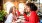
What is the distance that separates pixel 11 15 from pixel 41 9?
0.79ft

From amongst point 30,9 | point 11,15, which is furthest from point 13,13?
point 30,9

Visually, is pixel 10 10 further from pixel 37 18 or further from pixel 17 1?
pixel 37 18

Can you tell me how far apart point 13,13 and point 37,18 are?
0.19m

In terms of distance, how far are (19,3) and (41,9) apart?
0.18 metres

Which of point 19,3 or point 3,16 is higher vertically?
point 19,3

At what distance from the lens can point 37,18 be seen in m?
0.87

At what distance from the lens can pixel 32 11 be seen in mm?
876

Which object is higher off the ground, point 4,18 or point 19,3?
point 19,3

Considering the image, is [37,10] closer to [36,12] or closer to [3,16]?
[36,12]

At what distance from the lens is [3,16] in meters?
0.89

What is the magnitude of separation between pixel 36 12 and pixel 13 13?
0.18m

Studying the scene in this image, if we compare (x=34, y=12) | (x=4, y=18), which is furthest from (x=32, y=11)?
(x=4, y=18)

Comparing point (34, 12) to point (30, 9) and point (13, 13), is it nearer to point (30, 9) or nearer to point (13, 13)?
point (30, 9)

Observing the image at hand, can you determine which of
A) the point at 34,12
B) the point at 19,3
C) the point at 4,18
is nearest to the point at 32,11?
the point at 34,12
